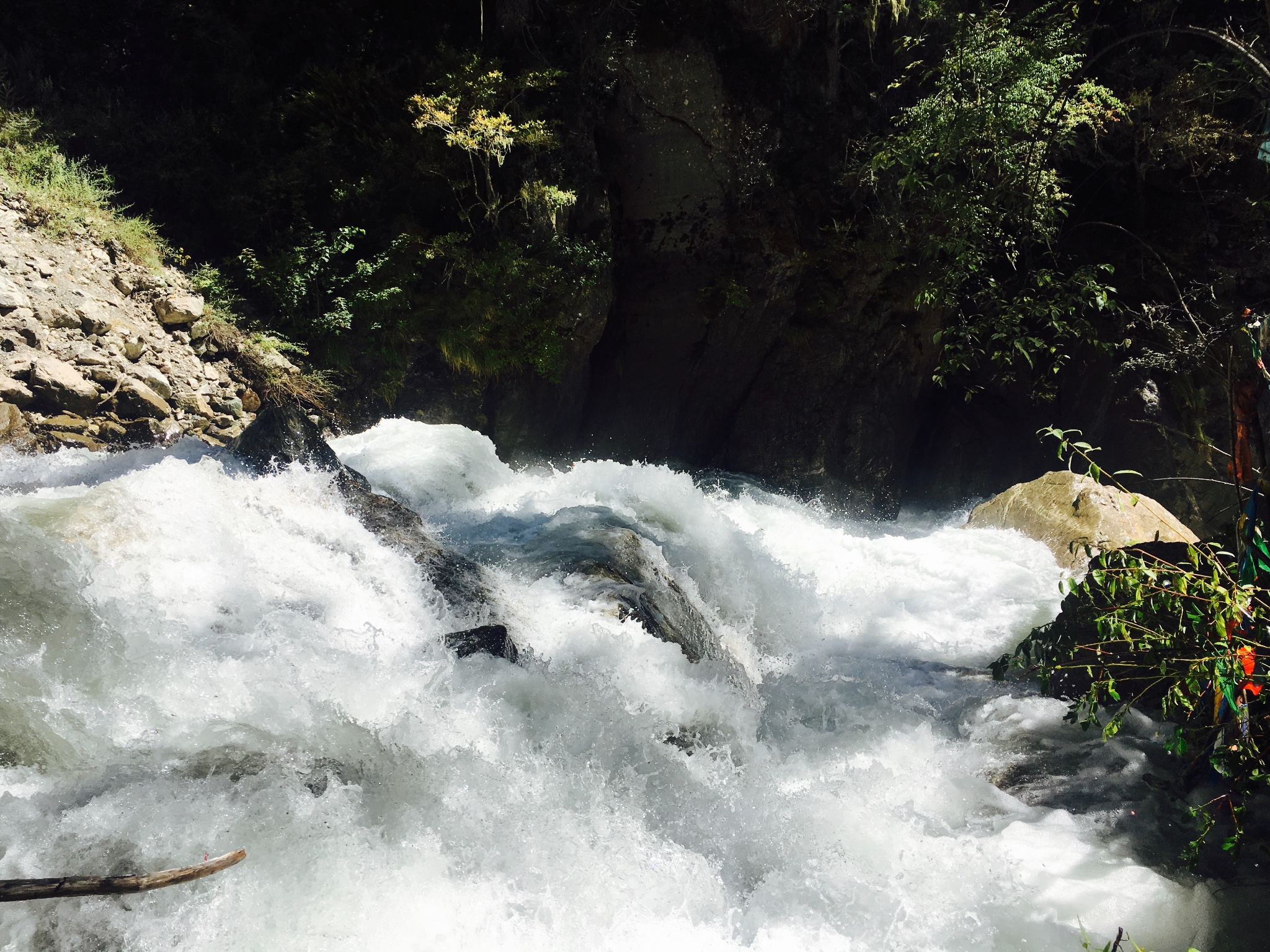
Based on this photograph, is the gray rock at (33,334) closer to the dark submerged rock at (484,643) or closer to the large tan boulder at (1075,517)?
the dark submerged rock at (484,643)

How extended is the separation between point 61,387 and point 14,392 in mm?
315

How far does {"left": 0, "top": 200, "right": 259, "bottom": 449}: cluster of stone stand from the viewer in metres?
6.07

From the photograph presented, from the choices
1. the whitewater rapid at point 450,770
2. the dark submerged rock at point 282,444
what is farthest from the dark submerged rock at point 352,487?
the whitewater rapid at point 450,770

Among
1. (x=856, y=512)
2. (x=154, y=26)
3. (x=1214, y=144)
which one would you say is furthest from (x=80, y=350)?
(x=1214, y=144)

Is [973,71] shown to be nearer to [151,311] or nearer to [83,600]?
[83,600]

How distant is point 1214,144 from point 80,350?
1093cm

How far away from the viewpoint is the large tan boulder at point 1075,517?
271 inches

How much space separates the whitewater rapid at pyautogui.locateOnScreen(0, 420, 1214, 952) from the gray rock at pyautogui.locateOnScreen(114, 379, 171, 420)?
5.09ft

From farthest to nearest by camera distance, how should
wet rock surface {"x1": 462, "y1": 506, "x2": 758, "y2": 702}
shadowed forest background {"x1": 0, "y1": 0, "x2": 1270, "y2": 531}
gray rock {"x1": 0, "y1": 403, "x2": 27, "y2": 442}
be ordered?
shadowed forest background {"x1": 0, "y1": 0, "x2": 1270, "y2": 531} < gray rock {"x1": 0, "y1": 403, "x2": 27, "y2": 442} < wet rock surface {"x1": 462, "y1": 506, "x2": 758, "y2": 702}

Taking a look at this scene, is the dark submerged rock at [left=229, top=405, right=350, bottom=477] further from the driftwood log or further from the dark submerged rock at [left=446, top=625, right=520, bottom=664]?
the driftwood log

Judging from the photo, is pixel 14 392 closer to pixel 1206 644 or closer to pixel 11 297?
pixel 11 297

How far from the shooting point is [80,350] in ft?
21.2

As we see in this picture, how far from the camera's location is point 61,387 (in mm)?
6156

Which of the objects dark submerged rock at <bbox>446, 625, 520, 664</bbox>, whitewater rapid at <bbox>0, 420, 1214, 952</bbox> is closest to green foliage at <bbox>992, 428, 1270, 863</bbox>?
whitewater rapid at <bbox>0, 420, 1214, 952</bbox>
